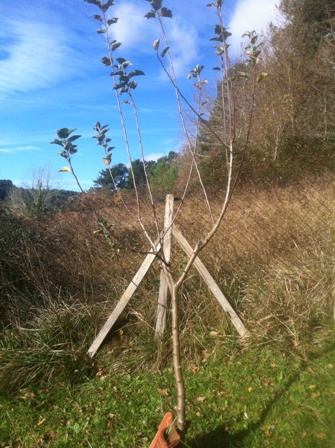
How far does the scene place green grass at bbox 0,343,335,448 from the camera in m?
2.65

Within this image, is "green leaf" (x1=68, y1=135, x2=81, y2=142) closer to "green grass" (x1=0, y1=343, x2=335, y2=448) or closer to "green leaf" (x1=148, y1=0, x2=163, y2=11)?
"green leaf" (x1=148, y1=0, x2=163, y2=11)

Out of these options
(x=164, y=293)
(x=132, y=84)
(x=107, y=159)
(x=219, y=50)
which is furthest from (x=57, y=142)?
(x=164, y=293)

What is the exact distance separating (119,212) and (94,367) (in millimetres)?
2352

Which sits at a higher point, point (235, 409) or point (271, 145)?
point (271, 145)

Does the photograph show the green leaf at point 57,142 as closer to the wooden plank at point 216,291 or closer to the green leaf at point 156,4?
the green leaf at point 156,4

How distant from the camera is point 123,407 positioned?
3.18 metres

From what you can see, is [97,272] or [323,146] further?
[323,146]

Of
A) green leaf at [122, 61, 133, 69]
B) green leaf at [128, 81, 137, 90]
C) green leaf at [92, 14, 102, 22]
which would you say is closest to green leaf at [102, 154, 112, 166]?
green leaf at [128, 81, 137, 90]

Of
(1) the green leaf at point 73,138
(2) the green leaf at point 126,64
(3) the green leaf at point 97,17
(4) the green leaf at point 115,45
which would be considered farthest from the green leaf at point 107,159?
(3) the green leaf at point 97,17

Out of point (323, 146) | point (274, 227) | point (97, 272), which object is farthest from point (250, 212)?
point (323, 146)

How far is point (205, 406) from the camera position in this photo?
9.95 ft

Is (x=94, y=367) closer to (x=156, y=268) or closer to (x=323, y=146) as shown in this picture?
(x=156, y=268)

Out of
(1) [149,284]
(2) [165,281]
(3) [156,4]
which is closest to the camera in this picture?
(3) [156,4]

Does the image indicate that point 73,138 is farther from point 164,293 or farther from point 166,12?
point 164,293
